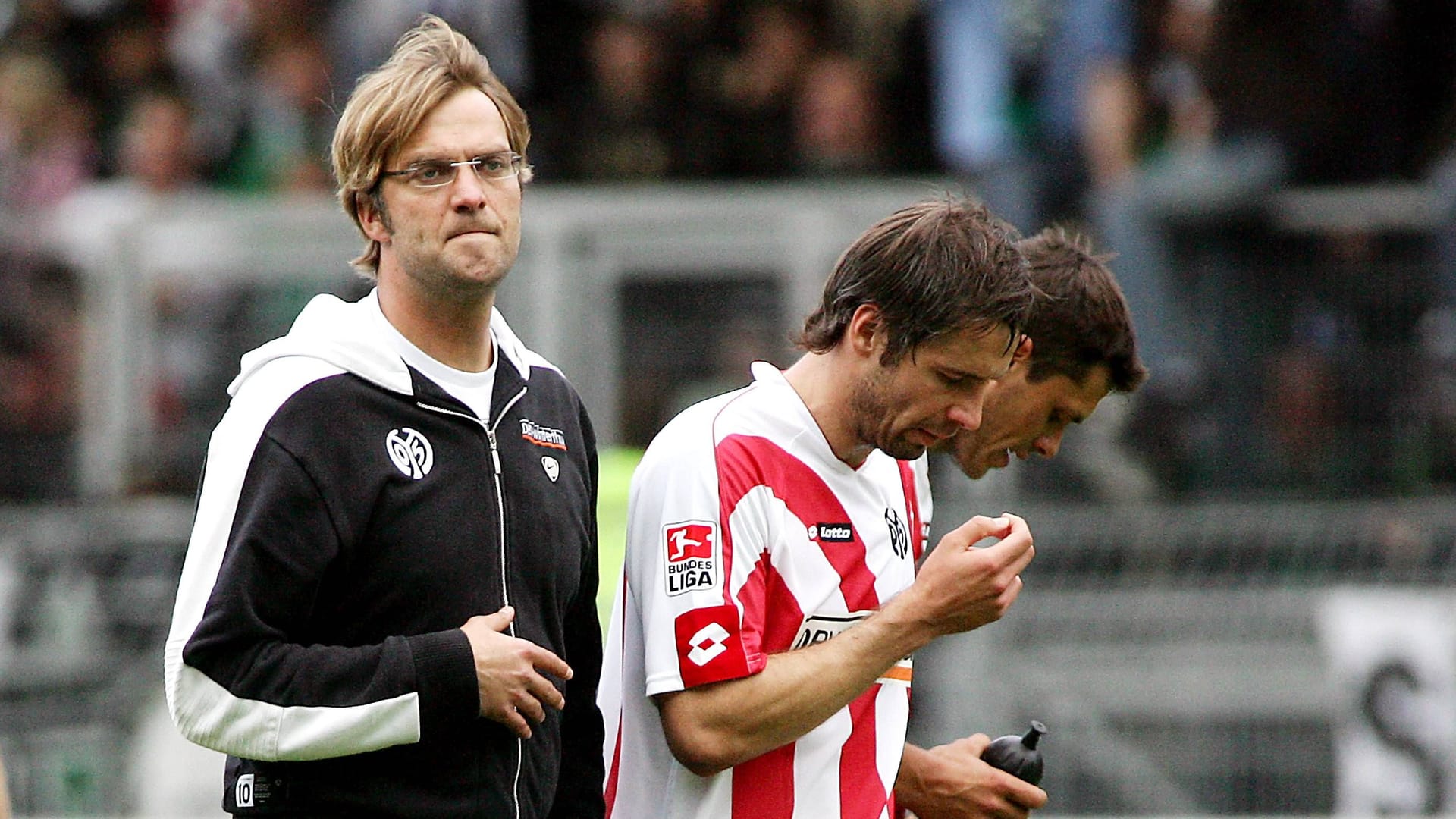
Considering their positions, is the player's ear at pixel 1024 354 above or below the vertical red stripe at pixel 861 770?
above

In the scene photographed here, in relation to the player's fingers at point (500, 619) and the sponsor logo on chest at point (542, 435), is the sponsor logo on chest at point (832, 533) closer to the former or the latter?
the sponsor logo on chest at point (542, 435)

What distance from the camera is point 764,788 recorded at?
3.79m

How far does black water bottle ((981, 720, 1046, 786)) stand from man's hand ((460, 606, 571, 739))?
3.49 ft

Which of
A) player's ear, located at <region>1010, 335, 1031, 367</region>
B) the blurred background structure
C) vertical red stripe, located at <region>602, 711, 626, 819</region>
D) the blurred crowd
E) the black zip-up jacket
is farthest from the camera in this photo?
the blurred crowd

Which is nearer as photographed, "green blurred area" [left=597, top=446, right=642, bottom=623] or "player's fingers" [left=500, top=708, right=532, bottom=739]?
"player's fingers" [left=500, top=708, right=532, bottom=739]

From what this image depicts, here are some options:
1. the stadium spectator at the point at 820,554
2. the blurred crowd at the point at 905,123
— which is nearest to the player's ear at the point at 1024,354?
the stadium spectator at the point at 820,554

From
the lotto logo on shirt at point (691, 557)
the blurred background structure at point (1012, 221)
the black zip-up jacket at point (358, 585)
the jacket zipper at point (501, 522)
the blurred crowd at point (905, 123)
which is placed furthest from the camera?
the blurred crowd at point (905, 123)

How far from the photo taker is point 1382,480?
31.4ft

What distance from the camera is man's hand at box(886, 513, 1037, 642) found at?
367 cm

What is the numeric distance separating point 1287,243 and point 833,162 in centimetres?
259

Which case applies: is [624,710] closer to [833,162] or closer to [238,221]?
[238,221]

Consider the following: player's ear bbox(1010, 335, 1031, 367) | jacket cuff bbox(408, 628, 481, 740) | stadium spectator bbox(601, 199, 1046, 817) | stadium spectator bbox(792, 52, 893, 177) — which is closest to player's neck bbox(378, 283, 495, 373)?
stadium spectator bbox(601, 199, 1046, 817)

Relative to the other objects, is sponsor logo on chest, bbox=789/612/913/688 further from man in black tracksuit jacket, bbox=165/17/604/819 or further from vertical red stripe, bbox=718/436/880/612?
man in black tracksuit jacket, bbox=165/17/604/819

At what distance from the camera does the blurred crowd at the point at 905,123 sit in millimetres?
9852
